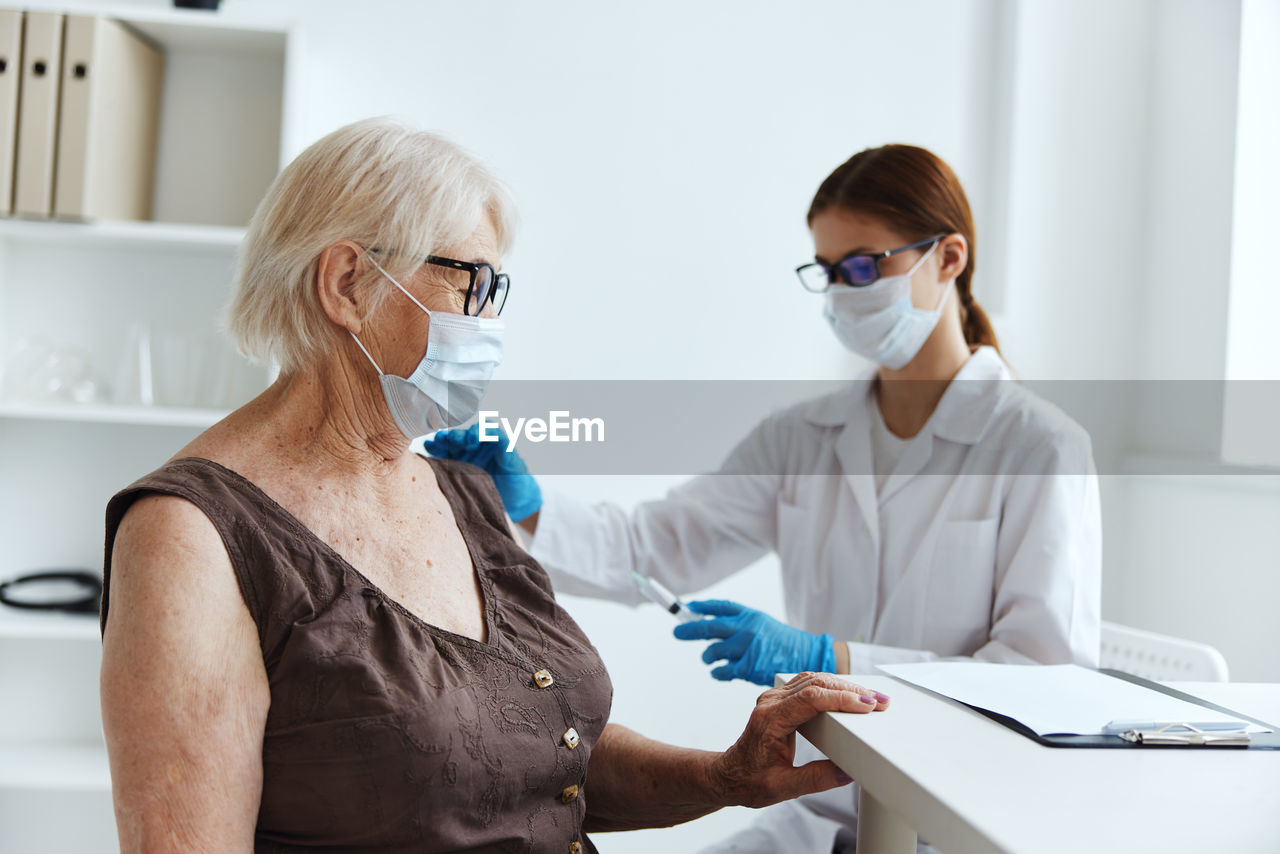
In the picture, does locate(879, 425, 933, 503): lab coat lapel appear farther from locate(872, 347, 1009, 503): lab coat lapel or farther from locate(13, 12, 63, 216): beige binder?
locate(13, 12, 63, 216): beige binder

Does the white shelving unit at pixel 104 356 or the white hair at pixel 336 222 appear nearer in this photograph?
the white hair at pixel 336 222

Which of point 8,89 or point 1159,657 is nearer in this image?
point 1159,657

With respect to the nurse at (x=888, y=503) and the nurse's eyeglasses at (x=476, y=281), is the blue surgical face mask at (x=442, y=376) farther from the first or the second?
the nurse at (x=888, y=503)

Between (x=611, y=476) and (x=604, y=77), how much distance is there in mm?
941

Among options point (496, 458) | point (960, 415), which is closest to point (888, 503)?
point (960, 415)

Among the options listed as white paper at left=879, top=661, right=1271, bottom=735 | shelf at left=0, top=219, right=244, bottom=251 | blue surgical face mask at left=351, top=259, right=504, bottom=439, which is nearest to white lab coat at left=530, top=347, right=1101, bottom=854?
white paper at left=879, top=661, right=1271, bottom=735

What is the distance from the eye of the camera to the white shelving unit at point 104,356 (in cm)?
205

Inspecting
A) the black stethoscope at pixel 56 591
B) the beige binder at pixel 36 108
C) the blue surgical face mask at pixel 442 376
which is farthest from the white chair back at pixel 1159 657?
the beige binder at pixel 36 108

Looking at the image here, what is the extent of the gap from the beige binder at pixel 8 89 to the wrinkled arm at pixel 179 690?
139cm

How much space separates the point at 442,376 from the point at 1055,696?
0.71 meters

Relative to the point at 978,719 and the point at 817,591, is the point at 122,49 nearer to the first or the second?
the point at 817,591

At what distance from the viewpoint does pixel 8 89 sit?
6.05 feet

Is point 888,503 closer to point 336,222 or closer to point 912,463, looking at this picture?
point 912,463

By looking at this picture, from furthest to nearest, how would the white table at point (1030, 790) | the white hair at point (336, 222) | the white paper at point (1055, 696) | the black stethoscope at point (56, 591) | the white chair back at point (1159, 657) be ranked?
the black stethoscope at point (56, 591)
the white chair back at point (1159, 657)
the white hair at point (336, 222)
the white paper at point (1055, 696)
the white table at point (1030, 790)
